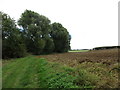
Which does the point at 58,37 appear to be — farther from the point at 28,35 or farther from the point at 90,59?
the point at 90,59

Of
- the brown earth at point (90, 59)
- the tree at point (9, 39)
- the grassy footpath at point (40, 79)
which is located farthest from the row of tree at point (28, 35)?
the grassy footpath at point (40, 79)

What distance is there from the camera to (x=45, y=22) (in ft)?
127

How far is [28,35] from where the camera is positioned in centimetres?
3638

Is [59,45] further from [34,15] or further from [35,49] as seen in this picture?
[34,15]

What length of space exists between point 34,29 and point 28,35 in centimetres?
281

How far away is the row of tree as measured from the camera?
24453 millimetres

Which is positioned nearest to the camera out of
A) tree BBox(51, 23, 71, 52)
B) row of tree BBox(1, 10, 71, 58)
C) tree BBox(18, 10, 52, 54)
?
row of tree BBox(1, 10, 71, 58)

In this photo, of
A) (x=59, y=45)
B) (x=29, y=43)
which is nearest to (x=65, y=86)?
(x=29, y=43)

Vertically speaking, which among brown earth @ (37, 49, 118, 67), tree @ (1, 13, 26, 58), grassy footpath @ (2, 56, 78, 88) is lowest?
grassy footpath @ (2, 56, 78, 88)

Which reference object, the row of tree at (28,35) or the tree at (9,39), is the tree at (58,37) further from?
the tree at (9,39)

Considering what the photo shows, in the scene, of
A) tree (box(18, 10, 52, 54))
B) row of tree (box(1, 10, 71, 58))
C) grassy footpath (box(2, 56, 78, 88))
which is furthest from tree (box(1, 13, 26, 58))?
grassy footpath (box(2, 56, 78, 88))

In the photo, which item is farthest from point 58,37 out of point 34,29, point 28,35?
point 28,35

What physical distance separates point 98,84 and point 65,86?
1418mm

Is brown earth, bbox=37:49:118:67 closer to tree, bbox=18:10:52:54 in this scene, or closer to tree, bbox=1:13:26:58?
tree, bbox=1:13:26:58
